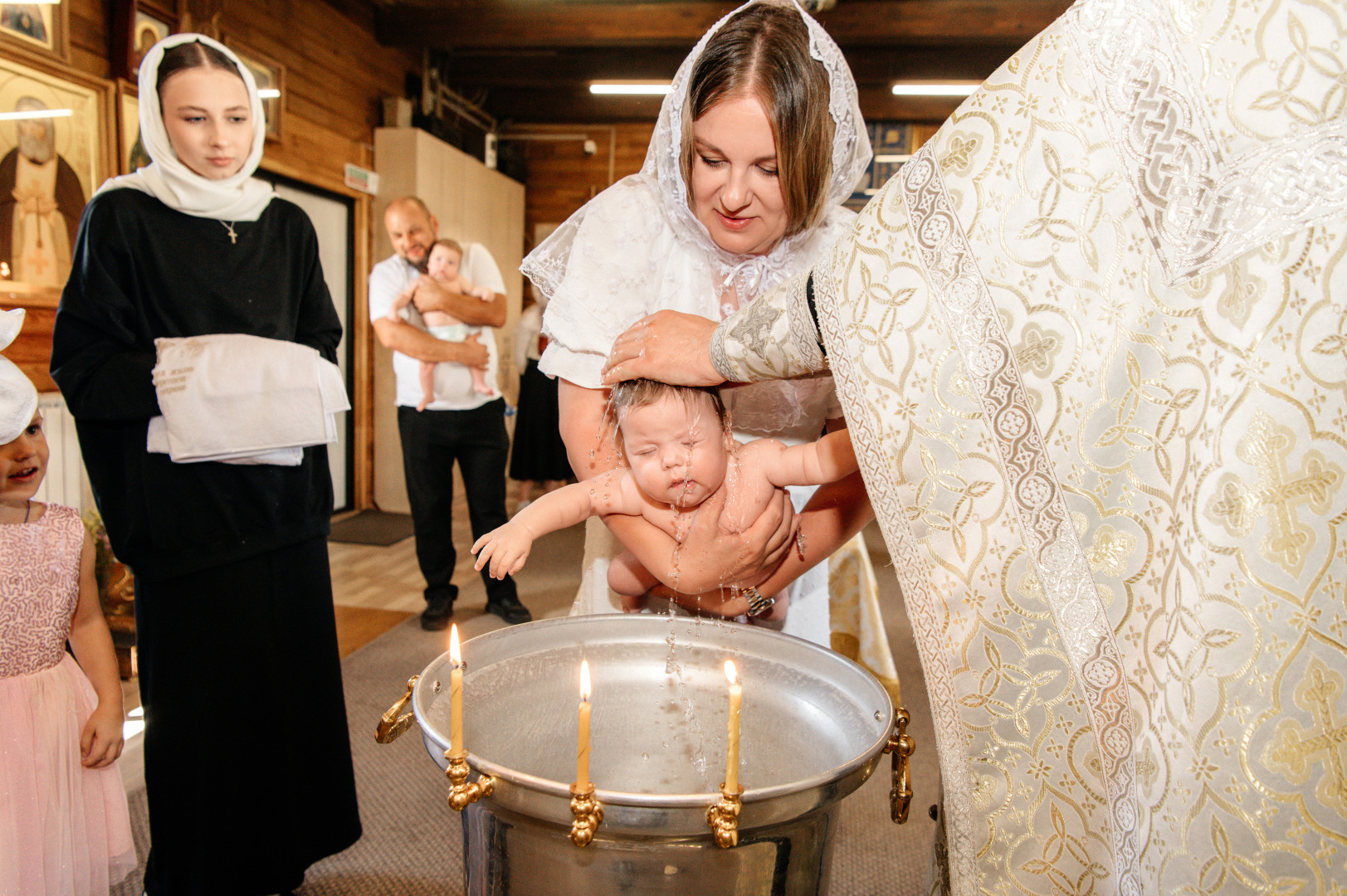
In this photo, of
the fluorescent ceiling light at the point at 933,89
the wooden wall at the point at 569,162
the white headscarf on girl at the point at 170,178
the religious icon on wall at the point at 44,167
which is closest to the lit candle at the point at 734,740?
the white headscarf on girl at the point at 170,178

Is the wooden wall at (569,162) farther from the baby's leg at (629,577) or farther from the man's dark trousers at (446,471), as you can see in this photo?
the baby's leg at (629,577)

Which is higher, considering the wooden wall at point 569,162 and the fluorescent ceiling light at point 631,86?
the fluorescent ceiling light at point 631,86

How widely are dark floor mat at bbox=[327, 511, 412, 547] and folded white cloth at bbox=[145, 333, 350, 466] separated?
3.84 m

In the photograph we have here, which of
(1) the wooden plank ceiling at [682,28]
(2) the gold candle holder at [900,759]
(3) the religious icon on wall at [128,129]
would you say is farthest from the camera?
(1) the wooden plank ceiling at [682,28]

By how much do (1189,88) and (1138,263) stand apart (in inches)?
5.3

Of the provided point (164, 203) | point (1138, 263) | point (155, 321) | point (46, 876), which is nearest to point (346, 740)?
point (46, 876)

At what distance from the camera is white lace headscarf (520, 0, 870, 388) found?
1252 millimetres

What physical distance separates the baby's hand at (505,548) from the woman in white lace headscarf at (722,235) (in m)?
0.19

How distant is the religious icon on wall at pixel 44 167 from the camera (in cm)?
312

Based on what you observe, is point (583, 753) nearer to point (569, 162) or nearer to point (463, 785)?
point (463, 785)

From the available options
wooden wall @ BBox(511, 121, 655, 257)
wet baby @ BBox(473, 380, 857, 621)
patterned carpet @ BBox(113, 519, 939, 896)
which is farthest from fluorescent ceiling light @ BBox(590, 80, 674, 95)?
wet baby @ BBox(473, 380, 857, 621)

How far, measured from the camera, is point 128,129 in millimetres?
3658

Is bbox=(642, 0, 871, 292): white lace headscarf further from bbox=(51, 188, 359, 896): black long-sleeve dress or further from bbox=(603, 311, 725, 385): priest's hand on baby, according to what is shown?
bbox=(51, 188, 359, 896): black long-sleeve dress

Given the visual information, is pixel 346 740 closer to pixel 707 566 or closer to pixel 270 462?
pixel 270 462
